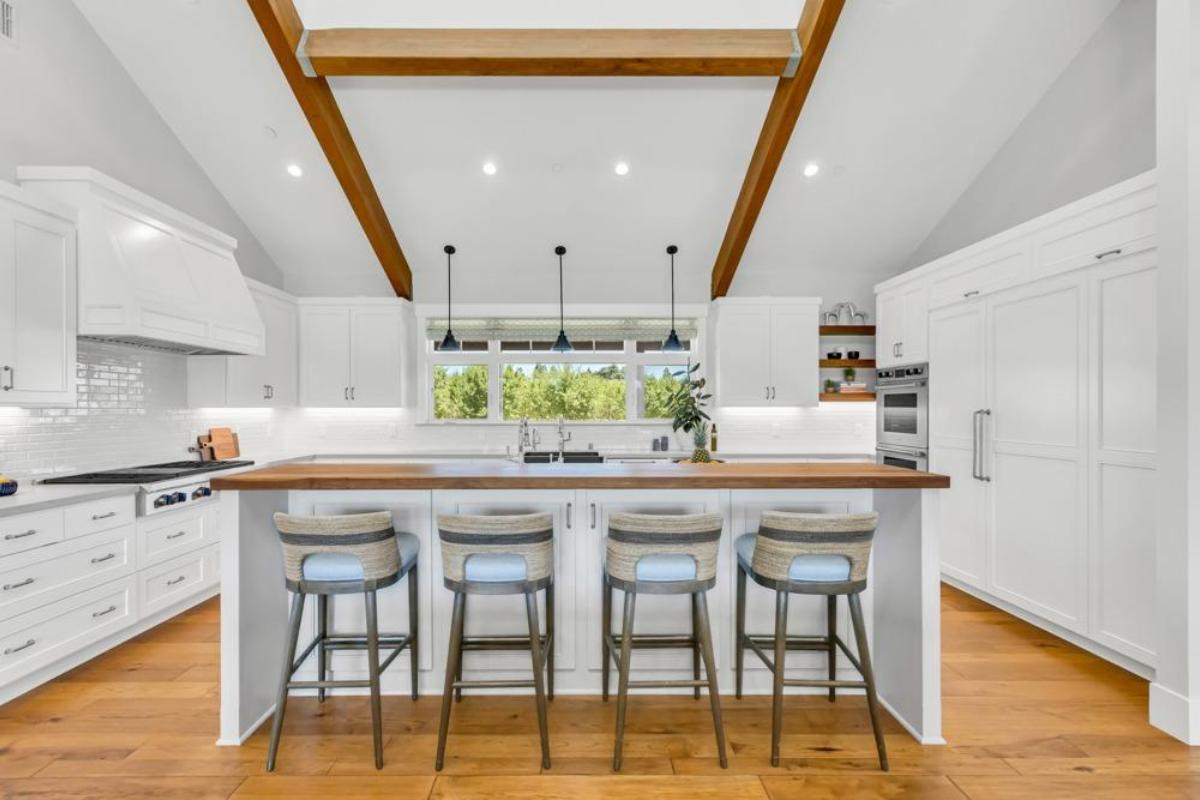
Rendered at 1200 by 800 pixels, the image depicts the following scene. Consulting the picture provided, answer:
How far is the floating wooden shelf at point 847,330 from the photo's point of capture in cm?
534

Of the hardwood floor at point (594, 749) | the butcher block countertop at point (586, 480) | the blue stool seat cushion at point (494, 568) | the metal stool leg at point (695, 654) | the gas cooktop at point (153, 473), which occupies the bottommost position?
the hardwood floor at point (594, 749)

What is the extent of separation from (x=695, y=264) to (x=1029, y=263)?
274cm

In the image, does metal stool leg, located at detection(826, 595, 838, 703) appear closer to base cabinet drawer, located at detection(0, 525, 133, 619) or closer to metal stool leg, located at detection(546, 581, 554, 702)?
metal stool leg, located at detection(546, 581, 554, 702)

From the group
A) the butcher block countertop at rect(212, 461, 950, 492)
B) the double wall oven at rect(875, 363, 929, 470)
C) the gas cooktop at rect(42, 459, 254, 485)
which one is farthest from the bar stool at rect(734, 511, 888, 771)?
the gas cooktop at rect(42, 459, 254, 485)

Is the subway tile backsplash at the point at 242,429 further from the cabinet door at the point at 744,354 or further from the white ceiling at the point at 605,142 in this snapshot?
the white ceiling at the point at 605,142

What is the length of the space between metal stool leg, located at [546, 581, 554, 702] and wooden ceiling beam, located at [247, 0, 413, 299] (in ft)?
11.3

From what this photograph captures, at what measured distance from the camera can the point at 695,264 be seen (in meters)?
5.44

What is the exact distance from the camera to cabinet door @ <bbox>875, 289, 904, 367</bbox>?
15.4 feet

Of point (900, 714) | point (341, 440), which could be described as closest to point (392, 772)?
point (900, 714)

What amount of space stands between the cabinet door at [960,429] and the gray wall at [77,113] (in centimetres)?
558

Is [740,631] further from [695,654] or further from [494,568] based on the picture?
[494,568]

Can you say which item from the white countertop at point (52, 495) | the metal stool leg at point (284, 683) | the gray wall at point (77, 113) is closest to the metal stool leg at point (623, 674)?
the metal stool leg at point (284, 683)

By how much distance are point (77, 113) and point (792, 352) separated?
562 cm

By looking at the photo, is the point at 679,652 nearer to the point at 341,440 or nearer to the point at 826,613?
the point at 826,613
